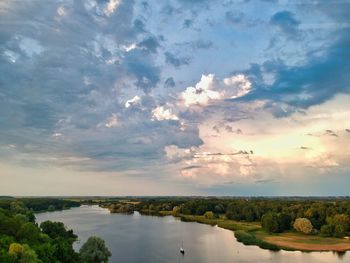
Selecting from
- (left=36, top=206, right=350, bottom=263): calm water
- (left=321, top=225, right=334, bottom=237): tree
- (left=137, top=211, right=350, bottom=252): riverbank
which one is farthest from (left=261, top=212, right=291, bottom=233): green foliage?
(left=321, top=225, right=334, bottom=237): tree

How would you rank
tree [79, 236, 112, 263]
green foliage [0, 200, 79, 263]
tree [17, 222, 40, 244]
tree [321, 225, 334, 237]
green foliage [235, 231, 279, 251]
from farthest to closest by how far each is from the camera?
tree [321, 225, 334, 237]
green foliage [235, 231, 279, 251]
tree [79, 236, 112, 263]
tree [17, 222, 40, 244]
green foliage [0, 200, 79, 263]

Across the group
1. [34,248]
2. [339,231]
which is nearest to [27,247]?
[34,248]

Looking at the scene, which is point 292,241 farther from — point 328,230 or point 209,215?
point 209,215

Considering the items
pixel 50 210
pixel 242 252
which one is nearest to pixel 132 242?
pixel 242 252

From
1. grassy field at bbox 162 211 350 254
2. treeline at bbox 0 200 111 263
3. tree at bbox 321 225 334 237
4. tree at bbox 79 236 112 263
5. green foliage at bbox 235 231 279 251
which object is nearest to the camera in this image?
treeline at bbox 0 200 111 263

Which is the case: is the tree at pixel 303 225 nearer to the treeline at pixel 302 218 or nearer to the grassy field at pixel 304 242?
the treeline at pixel 302 218

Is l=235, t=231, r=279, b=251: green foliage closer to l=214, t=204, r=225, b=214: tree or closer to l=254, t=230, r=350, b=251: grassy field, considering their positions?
l=254, t=230, r=350, b=251: grassy field

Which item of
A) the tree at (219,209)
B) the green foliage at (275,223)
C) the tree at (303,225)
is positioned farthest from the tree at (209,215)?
the tree at (303,225)

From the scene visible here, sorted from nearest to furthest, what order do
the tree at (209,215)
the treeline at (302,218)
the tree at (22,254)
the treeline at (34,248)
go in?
1. the tree at (22,254)
2. the treeline at (34,248)
3. the treeline at (302,218)
4. the tree at (209,215)
